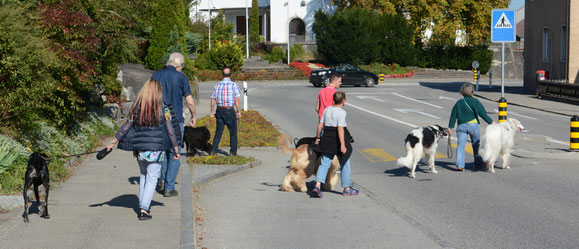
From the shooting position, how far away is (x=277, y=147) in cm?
1648

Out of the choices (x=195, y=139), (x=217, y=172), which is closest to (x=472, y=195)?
(x=217, y=172)

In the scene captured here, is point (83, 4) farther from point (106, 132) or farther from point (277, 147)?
point (277, 147)

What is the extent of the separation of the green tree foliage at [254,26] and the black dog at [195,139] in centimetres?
5130

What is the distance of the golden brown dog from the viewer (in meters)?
10.6

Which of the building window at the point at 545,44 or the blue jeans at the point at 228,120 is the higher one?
the building window at the point at 545,44

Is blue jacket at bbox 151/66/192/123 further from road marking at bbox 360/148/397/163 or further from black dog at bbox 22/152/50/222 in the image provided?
road marking at bbox 360/148/397/163

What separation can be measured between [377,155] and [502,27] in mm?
5964

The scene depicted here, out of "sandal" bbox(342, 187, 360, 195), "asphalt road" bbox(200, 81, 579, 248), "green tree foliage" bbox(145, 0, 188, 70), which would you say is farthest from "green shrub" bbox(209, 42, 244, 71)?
"sandal" bbox(342, 187, 360, 195)

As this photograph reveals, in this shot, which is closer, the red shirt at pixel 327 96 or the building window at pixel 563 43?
the red shirt at pixel 327 96

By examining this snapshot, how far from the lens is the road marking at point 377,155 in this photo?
48.8 ft

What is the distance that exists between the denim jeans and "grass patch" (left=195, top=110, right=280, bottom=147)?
757 cm

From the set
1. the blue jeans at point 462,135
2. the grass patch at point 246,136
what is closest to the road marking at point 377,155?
the blue jeans at point 462,135

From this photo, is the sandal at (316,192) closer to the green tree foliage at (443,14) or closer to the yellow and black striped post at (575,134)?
the yellow and black striped post at (575,134)

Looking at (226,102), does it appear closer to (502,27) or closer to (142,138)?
(142,138)
